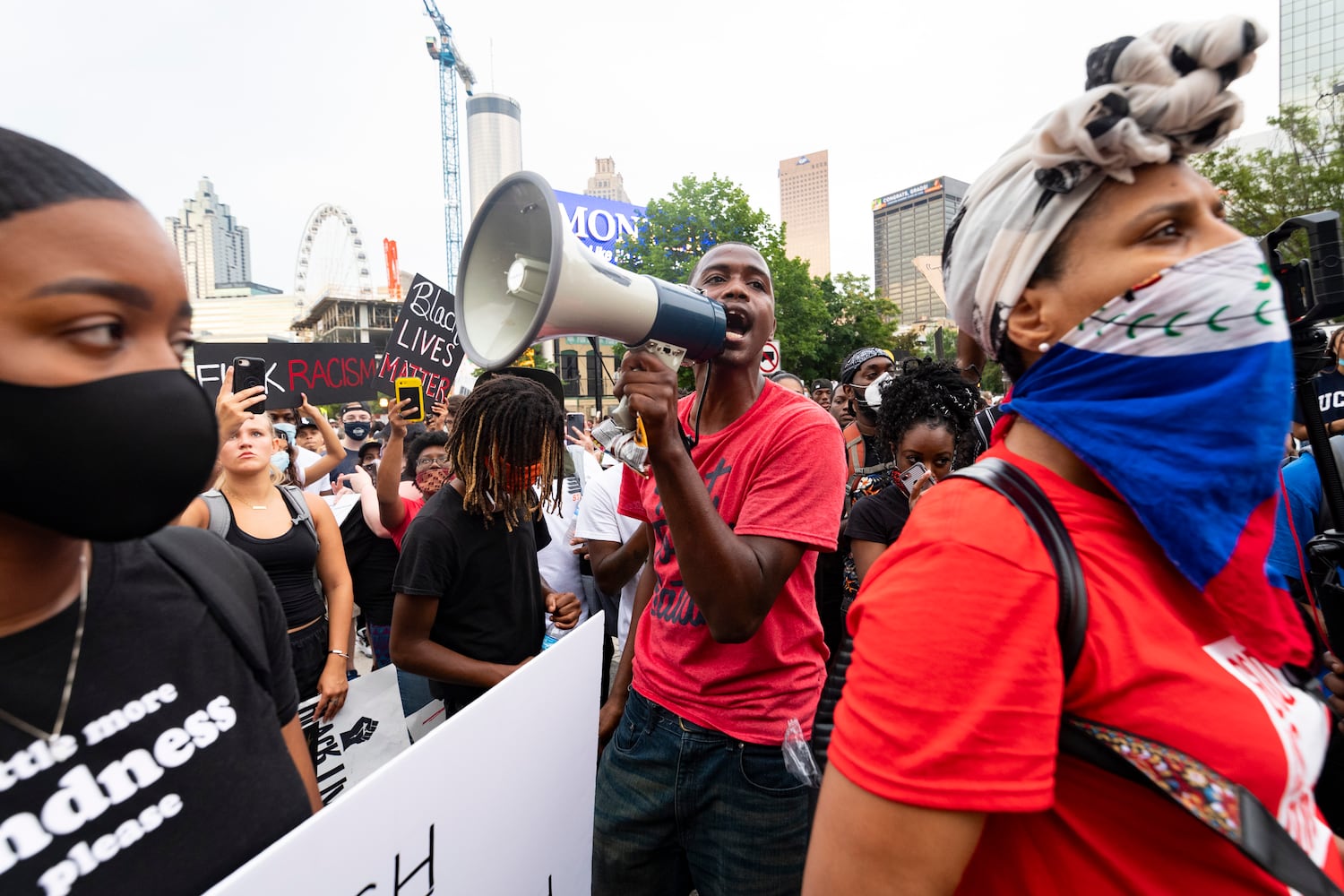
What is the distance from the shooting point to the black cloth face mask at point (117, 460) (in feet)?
2.09

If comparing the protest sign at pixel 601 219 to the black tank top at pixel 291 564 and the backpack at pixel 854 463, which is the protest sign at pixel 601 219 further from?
the black tank top at pixel 291 564

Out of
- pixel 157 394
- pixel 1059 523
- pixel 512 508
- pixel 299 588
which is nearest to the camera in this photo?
pixel 157 394

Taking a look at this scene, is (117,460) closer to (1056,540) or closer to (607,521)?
(1056,540)

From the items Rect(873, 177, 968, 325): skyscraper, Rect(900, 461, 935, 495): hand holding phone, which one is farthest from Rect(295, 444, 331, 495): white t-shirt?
Rect(873, 177, 968, 325): skyscraper

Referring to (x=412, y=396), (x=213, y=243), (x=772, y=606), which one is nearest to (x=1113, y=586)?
(x=772, y=606)

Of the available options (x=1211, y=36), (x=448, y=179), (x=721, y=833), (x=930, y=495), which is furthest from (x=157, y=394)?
(x=448, y=179)

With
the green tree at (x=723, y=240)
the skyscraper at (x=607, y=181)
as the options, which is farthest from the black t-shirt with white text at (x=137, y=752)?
the skyscraper at (x=607, y=181)

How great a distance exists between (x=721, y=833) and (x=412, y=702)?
1926 millimetres

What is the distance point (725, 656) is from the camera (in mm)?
1703

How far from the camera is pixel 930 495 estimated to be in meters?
0.93

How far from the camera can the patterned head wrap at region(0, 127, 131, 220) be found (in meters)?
0.66

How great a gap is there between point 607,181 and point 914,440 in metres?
143

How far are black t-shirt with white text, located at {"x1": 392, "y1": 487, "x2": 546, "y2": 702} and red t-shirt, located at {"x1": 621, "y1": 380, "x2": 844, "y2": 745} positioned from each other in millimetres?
880

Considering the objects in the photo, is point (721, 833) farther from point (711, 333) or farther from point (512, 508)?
point (512, 508)
